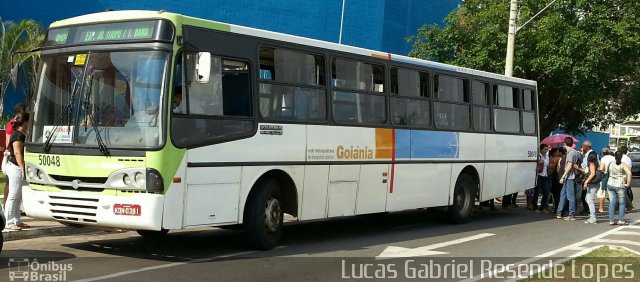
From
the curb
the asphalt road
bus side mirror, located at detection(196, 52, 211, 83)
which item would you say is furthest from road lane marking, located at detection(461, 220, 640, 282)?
the curb

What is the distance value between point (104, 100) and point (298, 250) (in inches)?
133

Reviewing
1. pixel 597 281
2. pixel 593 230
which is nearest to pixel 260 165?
pixel 597 281

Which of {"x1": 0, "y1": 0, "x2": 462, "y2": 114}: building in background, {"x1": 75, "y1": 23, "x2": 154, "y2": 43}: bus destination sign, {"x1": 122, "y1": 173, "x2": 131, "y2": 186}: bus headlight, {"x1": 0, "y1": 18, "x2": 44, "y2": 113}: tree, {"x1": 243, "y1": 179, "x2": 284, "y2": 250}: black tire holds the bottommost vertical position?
{"x1": 243, "y1": 179, "x2": 284, "y2": 250}: black tire

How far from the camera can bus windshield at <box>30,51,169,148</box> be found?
7934mm

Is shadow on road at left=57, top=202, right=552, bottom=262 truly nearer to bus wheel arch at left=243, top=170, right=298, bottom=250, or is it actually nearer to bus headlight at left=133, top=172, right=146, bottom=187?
bus wheel arch at left=243, top=170, right=298, bottom=250

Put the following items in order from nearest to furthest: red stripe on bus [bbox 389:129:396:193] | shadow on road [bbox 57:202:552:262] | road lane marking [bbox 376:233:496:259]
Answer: shadow on road [bbox 57:202:552:262], road lane marking [bbox 376:233:496:259], red stripe on bus [bbox 389:129:396:193]

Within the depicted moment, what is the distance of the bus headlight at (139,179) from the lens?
7.81 metres

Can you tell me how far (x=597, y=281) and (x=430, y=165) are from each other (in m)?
5.39

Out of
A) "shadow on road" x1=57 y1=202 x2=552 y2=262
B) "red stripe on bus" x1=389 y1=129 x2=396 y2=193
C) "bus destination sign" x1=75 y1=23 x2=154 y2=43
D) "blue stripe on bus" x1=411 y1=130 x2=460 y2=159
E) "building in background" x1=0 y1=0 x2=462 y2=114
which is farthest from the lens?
"building in background" x1=0 y1=0 x2=462 y2=114

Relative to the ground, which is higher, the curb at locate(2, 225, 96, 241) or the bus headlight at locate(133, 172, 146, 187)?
the bus headlight at locate(133, 172, 146, 187)

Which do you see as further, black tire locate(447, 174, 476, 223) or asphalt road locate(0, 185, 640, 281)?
black tire locate(447, 174, 476, 223)

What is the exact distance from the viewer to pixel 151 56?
8.04 m

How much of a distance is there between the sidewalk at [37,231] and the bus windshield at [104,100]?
1910mm

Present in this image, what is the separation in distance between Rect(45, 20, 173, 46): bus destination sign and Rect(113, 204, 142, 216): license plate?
196cm
